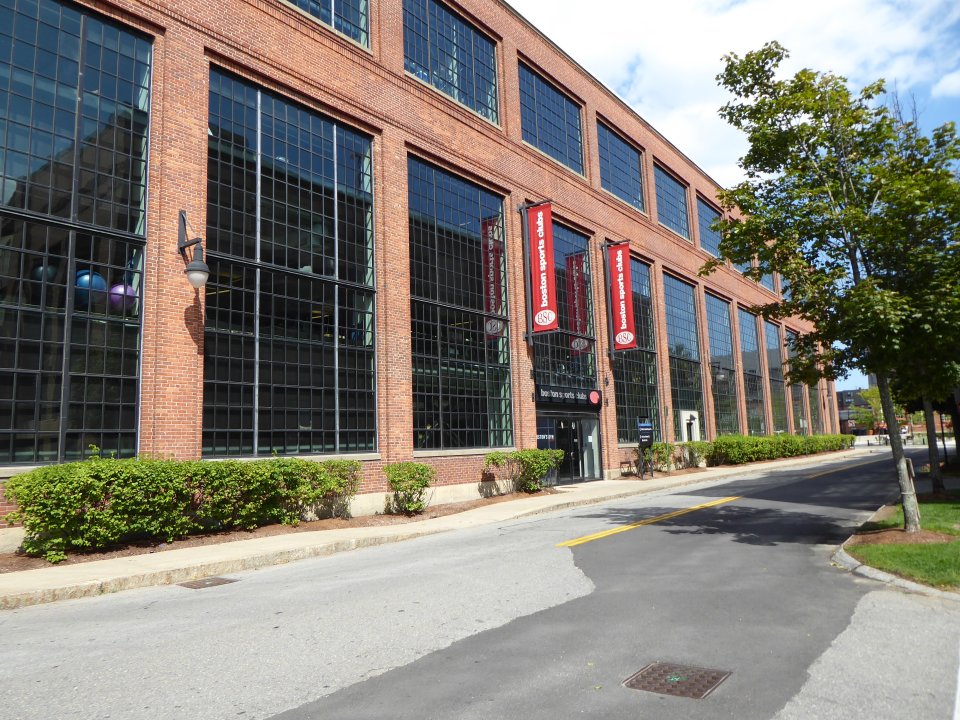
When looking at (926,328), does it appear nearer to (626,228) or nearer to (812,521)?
(812,521)

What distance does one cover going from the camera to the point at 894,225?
1029 centimetres

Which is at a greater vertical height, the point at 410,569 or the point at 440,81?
the point at 440,81

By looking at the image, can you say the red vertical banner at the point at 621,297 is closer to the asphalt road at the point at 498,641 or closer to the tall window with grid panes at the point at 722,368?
the tall window with grid panes at the point at 722,368

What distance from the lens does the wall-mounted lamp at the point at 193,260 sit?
13.0 metres

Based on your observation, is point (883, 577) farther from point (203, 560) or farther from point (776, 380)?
point (776, 380)

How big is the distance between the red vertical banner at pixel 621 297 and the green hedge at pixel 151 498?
656 inches

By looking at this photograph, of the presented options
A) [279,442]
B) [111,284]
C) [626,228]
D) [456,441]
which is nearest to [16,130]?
[111,284]

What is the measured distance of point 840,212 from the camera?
36.0ft

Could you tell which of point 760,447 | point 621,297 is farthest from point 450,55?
point 760,447

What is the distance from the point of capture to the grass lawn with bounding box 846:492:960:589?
7672 mm

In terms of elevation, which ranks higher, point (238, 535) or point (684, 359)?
point (684, 359)

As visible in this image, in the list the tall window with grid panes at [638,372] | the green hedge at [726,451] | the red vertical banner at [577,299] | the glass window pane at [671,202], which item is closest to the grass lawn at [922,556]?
the red vertical banner at [577,299]

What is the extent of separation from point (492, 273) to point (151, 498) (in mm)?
13859

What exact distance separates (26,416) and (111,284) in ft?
9.42
